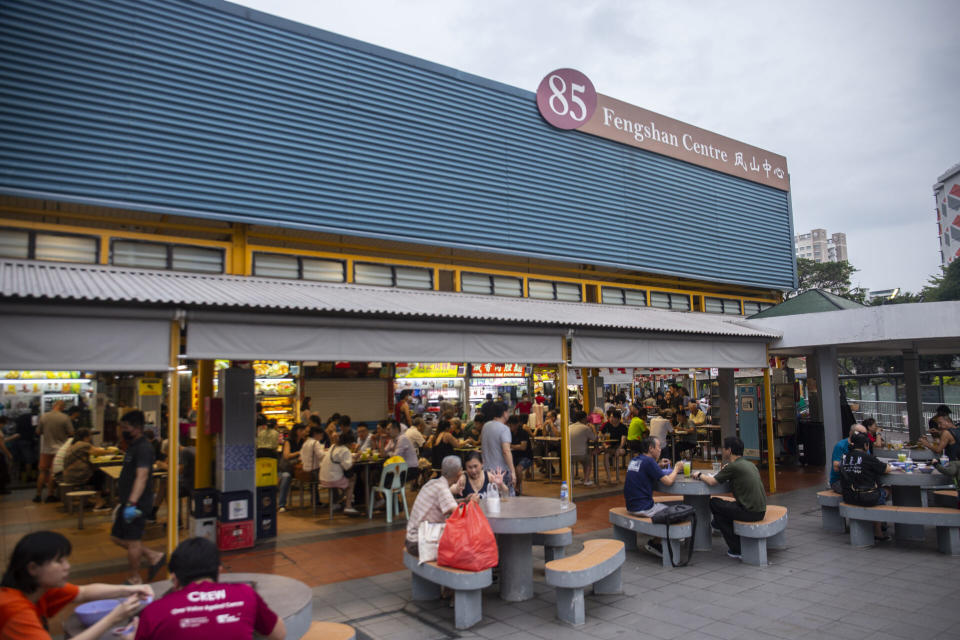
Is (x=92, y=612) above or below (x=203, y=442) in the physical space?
below

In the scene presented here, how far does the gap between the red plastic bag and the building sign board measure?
10416 millimetres

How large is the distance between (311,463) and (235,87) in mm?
6609

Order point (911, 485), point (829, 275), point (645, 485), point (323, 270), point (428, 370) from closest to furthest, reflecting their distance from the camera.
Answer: point (645, 485)
point (911, 485)
point (323, 270)
point (428, 370)
point (829, 275)

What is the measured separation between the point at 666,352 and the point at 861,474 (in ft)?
12.8

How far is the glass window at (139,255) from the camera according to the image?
9.14 meters

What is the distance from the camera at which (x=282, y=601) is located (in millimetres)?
3965

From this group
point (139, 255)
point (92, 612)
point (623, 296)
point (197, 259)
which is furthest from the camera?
point (623, 296)

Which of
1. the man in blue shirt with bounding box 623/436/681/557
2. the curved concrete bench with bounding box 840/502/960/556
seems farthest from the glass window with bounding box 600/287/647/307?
the curved concrete bench with bounding box 840/502/960/556

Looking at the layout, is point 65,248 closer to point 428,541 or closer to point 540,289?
point 428,541

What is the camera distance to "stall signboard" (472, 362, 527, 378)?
73.5ft

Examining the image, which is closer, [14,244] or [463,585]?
[463,585]

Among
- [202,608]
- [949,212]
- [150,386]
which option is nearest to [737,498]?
[202,608]

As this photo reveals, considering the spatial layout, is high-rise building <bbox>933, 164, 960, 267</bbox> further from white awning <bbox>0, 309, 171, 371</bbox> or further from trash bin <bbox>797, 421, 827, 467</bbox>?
white awning <bbox>0, 309, 171, 371</bbox>

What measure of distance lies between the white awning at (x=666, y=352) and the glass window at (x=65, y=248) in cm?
760
